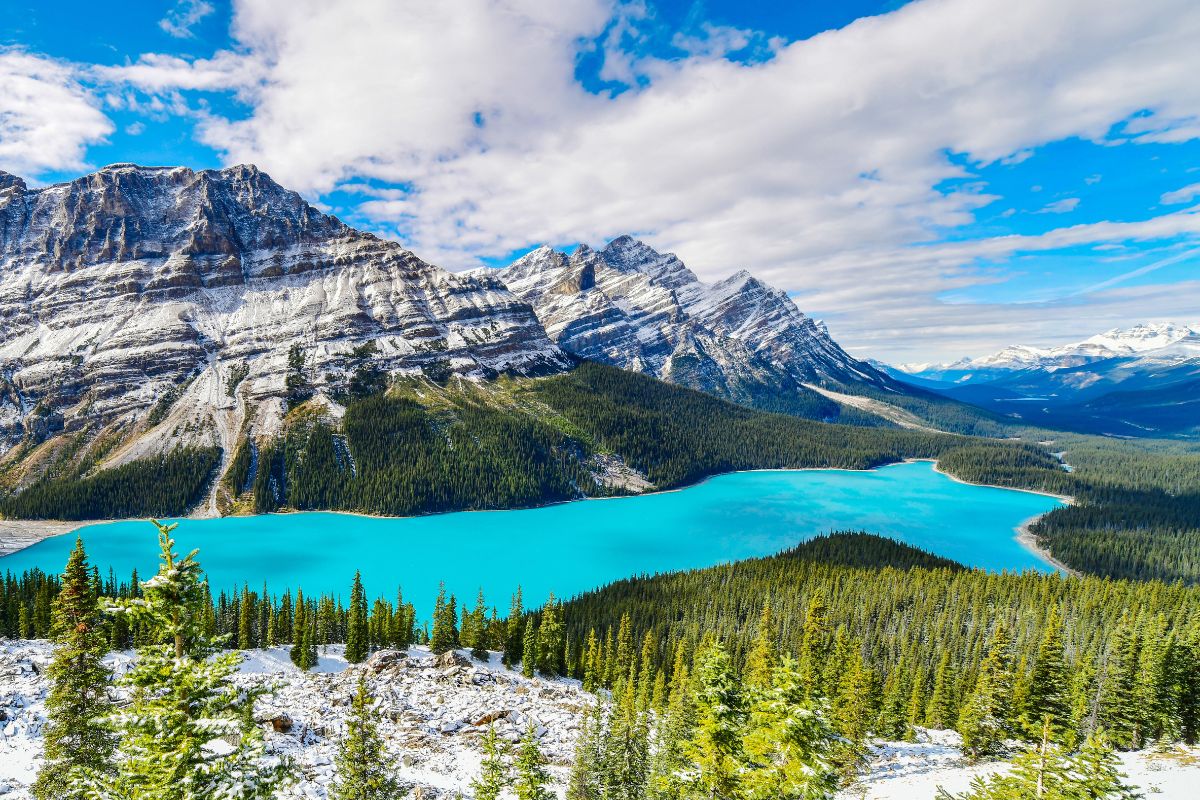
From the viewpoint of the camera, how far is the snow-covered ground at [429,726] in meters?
30.6

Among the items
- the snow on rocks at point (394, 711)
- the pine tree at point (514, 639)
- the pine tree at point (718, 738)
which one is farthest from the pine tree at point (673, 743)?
the pine tree at point (514, 639)

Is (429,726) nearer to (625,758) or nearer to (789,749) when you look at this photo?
(625,758)

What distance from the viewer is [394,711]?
44.7 metres

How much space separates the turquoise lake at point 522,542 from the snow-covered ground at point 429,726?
43.5 meters

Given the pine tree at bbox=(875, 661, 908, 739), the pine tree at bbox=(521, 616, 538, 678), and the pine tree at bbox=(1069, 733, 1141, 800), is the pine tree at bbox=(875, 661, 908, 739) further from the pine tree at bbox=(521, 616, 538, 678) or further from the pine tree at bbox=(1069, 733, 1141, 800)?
the pine tree at bbox=(1069, 733, 1141, 800)

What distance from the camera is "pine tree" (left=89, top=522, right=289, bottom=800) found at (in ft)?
37.6

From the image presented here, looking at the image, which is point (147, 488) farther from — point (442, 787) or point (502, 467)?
point (442, 787)

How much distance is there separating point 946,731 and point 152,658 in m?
64.2

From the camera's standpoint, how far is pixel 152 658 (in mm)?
11531

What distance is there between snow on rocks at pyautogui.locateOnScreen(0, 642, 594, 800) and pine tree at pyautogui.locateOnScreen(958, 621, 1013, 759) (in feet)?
97.2

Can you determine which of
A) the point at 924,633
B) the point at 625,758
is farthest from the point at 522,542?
the point at 625,758

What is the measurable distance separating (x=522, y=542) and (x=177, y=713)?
5122 inches

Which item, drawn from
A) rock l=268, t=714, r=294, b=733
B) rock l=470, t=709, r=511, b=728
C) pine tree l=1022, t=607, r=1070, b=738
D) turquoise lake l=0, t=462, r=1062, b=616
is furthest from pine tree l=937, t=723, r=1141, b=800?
turquoise lake l=0, t=462, r=1062, b=616

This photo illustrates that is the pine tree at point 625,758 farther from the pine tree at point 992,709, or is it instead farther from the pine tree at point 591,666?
the pine tree at point 992,709
